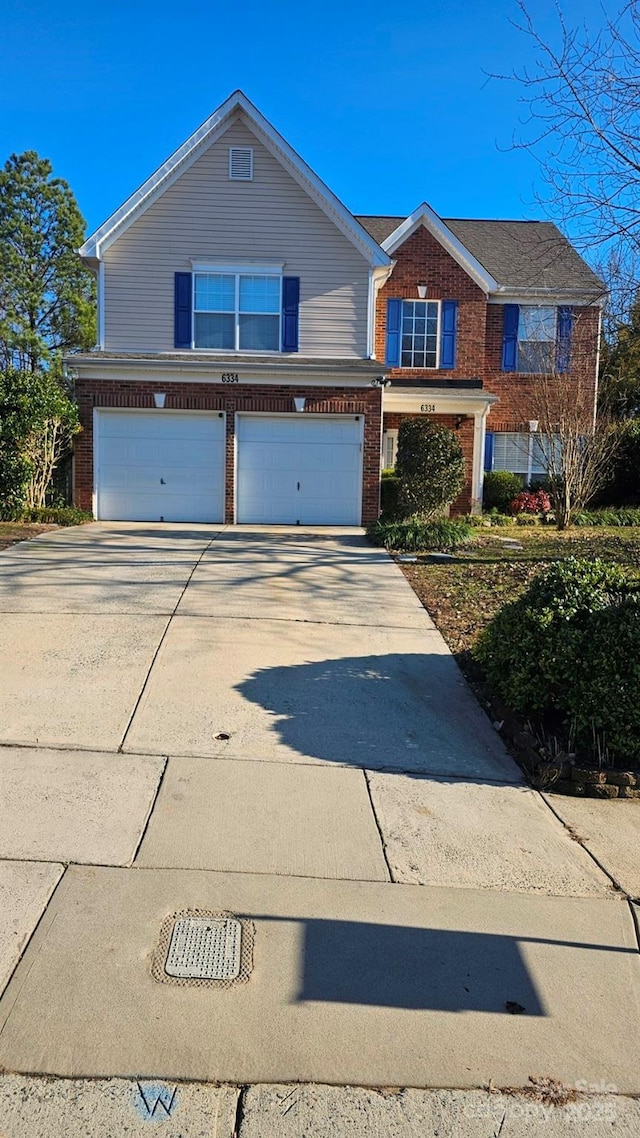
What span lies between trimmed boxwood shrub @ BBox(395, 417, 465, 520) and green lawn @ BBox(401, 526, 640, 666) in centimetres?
112

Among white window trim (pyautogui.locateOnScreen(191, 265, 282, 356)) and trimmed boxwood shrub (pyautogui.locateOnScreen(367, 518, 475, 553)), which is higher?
white window trim (pyautogui.locateOnScreen(191, 265, 282, 356))

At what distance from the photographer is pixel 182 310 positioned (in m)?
16.6

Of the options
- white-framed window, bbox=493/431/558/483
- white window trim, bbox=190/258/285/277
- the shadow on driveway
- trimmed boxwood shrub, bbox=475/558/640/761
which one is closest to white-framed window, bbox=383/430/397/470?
white-framed window, bbox=493/431/558/483

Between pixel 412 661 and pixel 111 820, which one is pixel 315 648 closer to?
pixel 412 661

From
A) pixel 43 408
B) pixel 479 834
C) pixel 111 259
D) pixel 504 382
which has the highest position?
pixel 111 259

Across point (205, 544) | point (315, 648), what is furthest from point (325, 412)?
point (315, 648)

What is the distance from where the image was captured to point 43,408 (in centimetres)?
1448

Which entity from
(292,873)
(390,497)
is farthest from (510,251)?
(292,873)

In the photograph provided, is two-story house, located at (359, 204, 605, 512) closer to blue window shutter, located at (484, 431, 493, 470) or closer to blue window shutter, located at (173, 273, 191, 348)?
blue window shutter, located at (484, 431, 493, 470)

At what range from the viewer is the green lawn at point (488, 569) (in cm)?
870

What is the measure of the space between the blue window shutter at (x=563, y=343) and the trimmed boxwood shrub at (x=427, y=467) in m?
6.66

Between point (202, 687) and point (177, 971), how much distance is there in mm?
3372

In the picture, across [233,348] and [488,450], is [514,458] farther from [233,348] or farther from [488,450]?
[233,348]

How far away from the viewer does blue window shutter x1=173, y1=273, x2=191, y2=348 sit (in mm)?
16578
